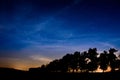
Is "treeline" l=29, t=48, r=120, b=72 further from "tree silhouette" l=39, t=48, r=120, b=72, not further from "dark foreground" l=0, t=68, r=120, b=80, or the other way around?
"dark foreground" l=0, t=68, r=120, b=80

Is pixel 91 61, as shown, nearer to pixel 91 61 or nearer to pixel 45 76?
pixel 91 61

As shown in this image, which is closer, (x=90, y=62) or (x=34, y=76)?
(x=34, y=76)

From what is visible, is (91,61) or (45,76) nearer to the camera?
(45,76)

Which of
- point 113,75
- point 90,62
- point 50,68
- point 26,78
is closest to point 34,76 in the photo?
point 26,78

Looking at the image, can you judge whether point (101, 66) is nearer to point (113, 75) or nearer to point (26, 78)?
point (113, 75)

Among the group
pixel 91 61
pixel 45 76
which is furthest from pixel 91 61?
pixel 45 76

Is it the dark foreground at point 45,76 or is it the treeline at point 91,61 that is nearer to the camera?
the dark foreground at point 45,76

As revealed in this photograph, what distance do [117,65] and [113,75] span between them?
23.7 metres

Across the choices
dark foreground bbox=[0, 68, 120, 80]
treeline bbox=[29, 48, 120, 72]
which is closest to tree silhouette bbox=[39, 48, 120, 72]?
treeline bbox=[29, 48, 120, 72]

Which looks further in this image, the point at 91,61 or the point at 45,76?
the point at 91,61

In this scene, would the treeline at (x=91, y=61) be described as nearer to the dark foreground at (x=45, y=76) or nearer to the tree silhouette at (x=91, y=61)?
the tree silhouette at (x=91, y=61)

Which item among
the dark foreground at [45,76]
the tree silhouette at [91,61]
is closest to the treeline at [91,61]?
the tree silhouette at [91,61]

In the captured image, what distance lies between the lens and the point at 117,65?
74.9 meters

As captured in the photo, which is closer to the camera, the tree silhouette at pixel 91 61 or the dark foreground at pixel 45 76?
the dark foreground at pixel 45 76
